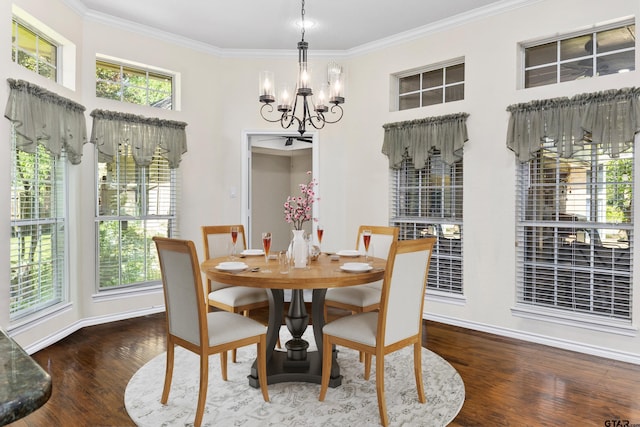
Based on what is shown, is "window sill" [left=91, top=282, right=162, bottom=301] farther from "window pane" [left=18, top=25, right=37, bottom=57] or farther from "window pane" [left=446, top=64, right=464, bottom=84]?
"window pane" [left=446, top=64, right=464, bottom=84]

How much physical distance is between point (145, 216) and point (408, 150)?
2853mm

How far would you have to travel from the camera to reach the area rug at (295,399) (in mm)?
2348

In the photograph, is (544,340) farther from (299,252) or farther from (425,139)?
(299,252)

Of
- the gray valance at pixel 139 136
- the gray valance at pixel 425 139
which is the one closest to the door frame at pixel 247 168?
the gray valance at pixel 139 136

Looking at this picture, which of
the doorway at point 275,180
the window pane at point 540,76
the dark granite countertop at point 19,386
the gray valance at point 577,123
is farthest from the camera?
the doorway at point 275,180

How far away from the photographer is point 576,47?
3.59 meters

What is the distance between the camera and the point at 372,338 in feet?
7.68

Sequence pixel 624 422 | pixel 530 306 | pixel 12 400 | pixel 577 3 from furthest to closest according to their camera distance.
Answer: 1. pixel 530 306
2. pixel 577 3
3. pixel 624 422
4. pixel 12 400

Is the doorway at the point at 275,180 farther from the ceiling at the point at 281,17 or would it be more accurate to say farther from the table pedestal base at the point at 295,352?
the table pedestal base at the point at 295,352

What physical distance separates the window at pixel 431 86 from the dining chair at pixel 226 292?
7.86 ft

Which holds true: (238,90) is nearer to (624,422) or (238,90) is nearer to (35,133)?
(35,133)

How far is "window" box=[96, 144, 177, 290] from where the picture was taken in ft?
14.0

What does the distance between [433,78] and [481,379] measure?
303 centimetres

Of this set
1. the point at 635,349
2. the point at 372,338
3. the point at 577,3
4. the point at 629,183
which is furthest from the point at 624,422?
the point at 577,3
